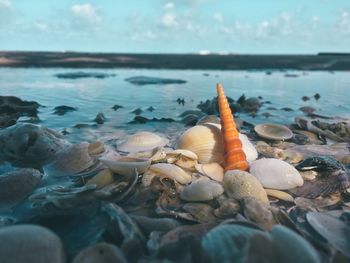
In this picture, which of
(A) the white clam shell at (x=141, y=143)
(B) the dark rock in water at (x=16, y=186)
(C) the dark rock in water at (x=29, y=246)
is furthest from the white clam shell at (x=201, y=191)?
(A) the white clam shell at (x=141, y=143)

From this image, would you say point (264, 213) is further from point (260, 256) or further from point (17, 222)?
point (17, 222)

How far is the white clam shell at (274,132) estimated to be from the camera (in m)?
6.73

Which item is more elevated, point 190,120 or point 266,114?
point 190,120

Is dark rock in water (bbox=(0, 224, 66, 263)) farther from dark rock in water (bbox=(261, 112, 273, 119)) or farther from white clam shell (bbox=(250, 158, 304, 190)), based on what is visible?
dark rock in water (bbox=(261, 112, 273, 119))

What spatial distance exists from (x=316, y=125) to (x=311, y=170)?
12.0ft

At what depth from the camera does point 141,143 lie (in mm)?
6059

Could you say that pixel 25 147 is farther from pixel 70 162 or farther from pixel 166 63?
pixel 166 63

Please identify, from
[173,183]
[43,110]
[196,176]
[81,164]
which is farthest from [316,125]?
[43,110]

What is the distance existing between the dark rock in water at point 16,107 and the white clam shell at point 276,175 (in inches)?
258

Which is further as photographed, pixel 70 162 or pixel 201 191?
pixel 70 162

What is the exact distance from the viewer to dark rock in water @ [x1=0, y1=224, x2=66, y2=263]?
96.7 inches

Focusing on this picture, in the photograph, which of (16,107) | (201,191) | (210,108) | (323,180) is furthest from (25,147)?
(210,108)

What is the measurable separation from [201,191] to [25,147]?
9.27 feet

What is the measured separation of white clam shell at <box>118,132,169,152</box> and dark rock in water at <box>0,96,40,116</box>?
13.5ft
